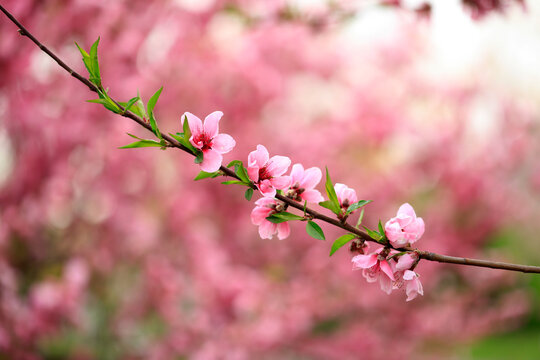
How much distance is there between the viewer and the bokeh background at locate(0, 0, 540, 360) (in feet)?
8.45

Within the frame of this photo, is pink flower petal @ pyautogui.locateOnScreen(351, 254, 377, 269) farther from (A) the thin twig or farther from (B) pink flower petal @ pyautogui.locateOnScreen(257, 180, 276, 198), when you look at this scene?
(B) pink flower petal @ pyautogui.locateOnScreen(257, 180, 276, 198)

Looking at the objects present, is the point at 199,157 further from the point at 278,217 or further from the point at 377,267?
the point at 377,267

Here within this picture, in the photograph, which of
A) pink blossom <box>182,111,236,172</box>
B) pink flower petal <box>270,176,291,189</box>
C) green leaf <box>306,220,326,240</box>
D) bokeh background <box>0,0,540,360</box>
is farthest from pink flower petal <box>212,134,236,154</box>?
bokeh background <box>0,0,540,360</box>

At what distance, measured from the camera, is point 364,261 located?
82 cm

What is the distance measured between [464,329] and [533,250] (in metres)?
6.10

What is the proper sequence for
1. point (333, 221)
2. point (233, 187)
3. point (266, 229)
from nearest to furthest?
point (333, 221) → point (266, 229) → point (233, 187)

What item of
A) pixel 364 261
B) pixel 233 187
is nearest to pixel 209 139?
pixel 364 261

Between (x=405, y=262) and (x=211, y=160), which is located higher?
(x=211, y=160)

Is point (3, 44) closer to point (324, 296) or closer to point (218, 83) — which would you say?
point (218, 83)

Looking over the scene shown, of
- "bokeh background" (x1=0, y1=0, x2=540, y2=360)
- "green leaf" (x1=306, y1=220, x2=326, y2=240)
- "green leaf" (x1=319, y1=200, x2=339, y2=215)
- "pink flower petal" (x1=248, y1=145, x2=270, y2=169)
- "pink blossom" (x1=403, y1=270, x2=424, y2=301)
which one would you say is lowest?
"pink blossom" (x1=403, y1=270, x2=424, y2=301)

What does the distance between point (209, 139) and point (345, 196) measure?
29cm

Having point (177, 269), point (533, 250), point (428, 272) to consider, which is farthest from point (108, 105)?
point (533, 250)

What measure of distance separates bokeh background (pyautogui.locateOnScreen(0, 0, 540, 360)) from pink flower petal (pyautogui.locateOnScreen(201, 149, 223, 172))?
129 centimetres

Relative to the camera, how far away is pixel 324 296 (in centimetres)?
434
